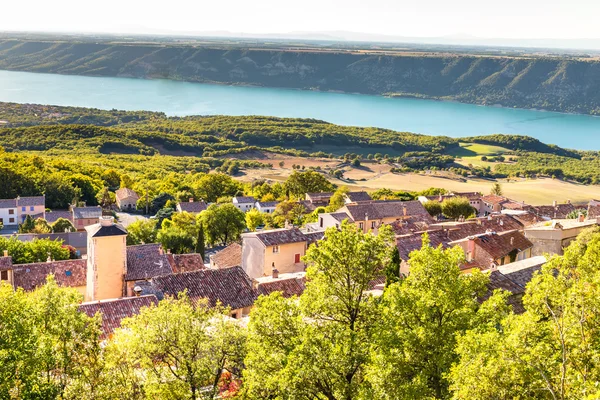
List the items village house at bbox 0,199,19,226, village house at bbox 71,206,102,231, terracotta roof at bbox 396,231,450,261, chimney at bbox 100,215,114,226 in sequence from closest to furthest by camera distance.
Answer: chimney at bbox 100,215,114,226, terracotta roof at bbox 396,231,450,261, village house at bbox 71,206,102,231, village house at bbox 0,199,19,226

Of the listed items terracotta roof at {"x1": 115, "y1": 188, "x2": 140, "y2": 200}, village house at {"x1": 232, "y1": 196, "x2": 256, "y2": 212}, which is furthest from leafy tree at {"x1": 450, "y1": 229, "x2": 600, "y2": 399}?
terracotta roof at {"x1": 115, "y1": 188, "x2": 140, "y2": 200}

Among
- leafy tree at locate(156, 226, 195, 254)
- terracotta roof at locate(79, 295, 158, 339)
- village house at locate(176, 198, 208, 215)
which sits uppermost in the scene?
terracotta roof at locate(79, 295, 158, 339)

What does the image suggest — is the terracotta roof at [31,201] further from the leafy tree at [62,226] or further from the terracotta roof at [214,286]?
the terracotta roof at [214,286]

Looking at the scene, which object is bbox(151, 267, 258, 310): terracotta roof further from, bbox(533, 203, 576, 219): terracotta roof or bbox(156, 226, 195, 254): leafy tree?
bbox(533, 203, 576, 219): terracotta roof

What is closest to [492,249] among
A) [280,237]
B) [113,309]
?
[280,237]

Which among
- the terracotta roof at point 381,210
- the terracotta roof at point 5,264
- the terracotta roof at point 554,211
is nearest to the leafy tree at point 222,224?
the terracotta roof at point 381,210

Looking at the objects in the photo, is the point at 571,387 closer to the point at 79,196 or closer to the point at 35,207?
the point at 35,207
